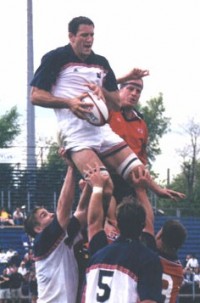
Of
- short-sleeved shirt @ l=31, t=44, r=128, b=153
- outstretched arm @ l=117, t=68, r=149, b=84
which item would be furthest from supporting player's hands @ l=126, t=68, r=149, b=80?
short-sleeved shirt @ l=31, t=44, r=128, b=153

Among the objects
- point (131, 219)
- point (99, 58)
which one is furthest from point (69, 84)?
point (131, 219)

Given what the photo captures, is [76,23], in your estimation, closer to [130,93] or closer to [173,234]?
[130,93]

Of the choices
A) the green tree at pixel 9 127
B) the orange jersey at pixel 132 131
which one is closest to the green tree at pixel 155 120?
the green tree at pixel 9 127

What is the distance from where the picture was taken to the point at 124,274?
850cm

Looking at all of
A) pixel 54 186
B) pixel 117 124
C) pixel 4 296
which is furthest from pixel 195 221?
pixel 117 124

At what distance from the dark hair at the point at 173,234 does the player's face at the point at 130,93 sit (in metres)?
1.95

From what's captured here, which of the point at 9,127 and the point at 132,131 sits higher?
the point at 132,131

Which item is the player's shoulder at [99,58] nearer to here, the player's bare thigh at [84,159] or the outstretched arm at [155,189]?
the player's bare thigh at [84,159]

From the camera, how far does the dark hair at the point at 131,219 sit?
845cm

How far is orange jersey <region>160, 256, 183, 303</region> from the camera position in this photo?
10047 mm

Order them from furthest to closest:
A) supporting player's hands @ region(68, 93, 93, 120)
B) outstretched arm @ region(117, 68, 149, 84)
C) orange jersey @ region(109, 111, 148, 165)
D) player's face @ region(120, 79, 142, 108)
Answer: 1. orange jersey @ region(109, 111, 148, 165)
2. player's face @ region(120, 79, 142, 108)
3. outstretched arm @ region(117, 68, 149, 84)
4. supporting player's hands @ region(68, 93, 93, 120)

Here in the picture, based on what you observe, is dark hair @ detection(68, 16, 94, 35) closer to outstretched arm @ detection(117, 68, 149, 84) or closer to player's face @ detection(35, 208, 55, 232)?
outstretched arm @ detection(117, 68, 149, 84)

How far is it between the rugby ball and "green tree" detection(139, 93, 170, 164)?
248 ft

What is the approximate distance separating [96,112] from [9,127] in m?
65.1
